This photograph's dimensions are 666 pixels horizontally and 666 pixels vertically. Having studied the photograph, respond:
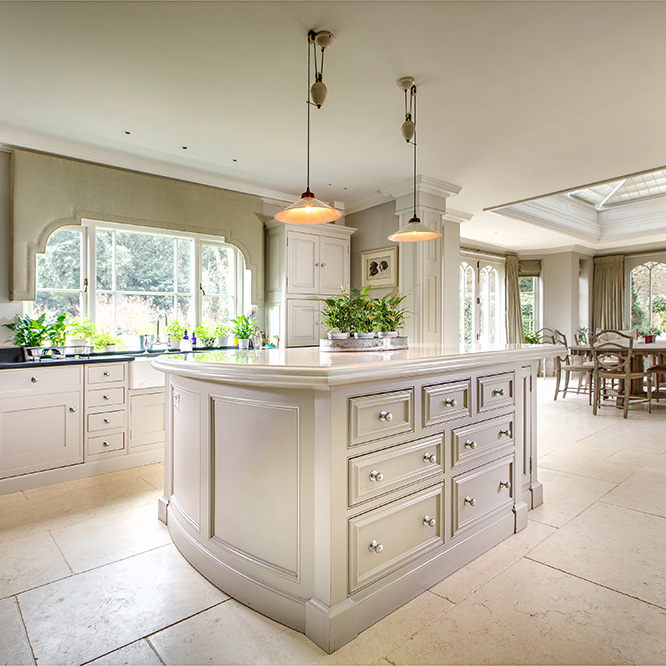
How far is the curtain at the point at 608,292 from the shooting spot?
9055 mm

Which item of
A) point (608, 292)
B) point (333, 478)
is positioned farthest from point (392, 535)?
point (608, 292)

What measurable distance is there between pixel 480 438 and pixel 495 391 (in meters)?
0.28

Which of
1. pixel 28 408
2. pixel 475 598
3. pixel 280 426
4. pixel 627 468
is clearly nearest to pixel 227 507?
pixel 280 426

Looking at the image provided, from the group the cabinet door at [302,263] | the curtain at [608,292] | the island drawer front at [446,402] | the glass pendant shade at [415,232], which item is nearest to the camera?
the island drawer front at [446,402]

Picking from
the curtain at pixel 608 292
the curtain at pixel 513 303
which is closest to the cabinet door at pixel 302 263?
the curtain at pixel 513 303

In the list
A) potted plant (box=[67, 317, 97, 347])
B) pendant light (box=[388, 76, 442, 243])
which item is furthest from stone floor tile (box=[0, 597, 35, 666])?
pendant light (box=[388, 76, 442, 243])

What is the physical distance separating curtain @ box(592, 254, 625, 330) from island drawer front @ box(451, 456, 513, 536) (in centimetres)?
833

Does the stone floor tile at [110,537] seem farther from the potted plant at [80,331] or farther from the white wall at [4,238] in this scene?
the white wall at [4,238]

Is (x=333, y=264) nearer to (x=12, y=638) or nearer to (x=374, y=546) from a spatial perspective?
(x=374, y=546)

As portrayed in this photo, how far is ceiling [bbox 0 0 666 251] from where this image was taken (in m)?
2.24

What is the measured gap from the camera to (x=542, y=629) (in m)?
1.61

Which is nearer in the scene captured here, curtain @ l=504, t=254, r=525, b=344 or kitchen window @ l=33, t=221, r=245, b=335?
kitchen window @ l=33, t=221, r=245, b=335

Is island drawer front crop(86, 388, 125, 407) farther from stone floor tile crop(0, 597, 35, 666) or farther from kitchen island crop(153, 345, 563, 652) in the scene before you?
stone floor tile crop(0, 597, 35, 666)

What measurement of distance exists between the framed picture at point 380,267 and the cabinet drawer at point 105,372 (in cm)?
289
